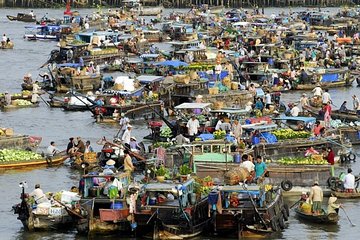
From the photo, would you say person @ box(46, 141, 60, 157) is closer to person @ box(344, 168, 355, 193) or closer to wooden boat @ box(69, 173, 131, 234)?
wooden boat @ box(69, 173, 131, 234)

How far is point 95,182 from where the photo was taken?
1357 inches

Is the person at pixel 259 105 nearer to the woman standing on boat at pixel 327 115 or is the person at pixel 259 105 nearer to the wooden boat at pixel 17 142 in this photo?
the woman standing on boat at pixel 327 115

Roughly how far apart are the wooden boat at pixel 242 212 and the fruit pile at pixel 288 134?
1051 cm

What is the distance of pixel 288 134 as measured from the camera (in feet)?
145

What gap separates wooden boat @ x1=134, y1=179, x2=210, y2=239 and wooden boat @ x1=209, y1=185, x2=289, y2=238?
20.5 inches

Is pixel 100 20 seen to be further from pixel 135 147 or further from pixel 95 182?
pixel 95 182

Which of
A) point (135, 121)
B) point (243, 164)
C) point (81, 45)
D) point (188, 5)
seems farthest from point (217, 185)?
point (188, 5)

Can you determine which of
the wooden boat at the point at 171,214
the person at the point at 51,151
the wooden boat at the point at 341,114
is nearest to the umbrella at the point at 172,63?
the wooden boat at the point at 341,114

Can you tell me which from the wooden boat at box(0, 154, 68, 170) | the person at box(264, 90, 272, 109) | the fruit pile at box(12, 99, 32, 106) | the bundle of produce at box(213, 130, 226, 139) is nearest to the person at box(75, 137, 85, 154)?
the wooden boat at box(0, 154, 68, 170)

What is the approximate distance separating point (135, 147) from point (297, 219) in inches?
339

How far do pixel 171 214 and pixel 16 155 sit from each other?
1281cm

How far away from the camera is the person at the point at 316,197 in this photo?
35594 millimetres

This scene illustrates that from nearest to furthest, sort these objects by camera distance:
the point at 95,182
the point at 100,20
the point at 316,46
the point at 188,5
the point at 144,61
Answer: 1. the point at 95,182
2. the point at 144,61
3. the point at 316,46
4. the point at 100,20
5. the point at 188,5

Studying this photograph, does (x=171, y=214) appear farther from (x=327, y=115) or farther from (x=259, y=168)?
(x=327, y=115)
